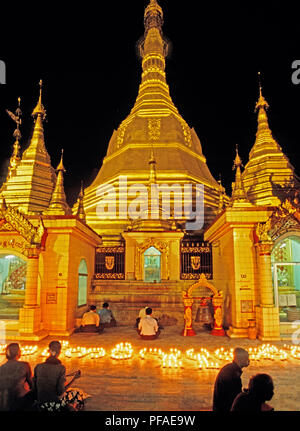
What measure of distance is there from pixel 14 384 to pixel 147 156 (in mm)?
23130

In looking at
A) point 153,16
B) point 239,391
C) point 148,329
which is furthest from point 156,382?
point 153,16

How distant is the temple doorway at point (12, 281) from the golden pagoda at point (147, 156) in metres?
6.21

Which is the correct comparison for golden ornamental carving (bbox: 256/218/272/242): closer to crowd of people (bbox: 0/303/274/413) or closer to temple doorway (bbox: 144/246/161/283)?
crowd of people (bbox: 0/303/274/413)

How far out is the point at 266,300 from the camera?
1104 cm

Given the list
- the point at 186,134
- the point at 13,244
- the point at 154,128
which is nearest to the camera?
the point at 13,244

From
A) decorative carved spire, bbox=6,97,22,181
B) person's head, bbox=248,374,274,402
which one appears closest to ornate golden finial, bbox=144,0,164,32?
decorative carved spire, bbox=6,97,22,181

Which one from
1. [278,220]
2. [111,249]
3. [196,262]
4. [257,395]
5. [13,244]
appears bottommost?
[257,395]

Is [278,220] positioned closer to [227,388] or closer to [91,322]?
[91,322]

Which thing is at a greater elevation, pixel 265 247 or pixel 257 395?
pixel 265 247

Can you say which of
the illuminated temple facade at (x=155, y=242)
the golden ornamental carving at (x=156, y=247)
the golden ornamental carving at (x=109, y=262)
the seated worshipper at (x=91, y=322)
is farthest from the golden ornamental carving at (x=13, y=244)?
the golden ornamental carving at (x=156, y=247)

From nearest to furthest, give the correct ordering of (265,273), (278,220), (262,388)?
(262,388) → (265,273) → (278,220)
